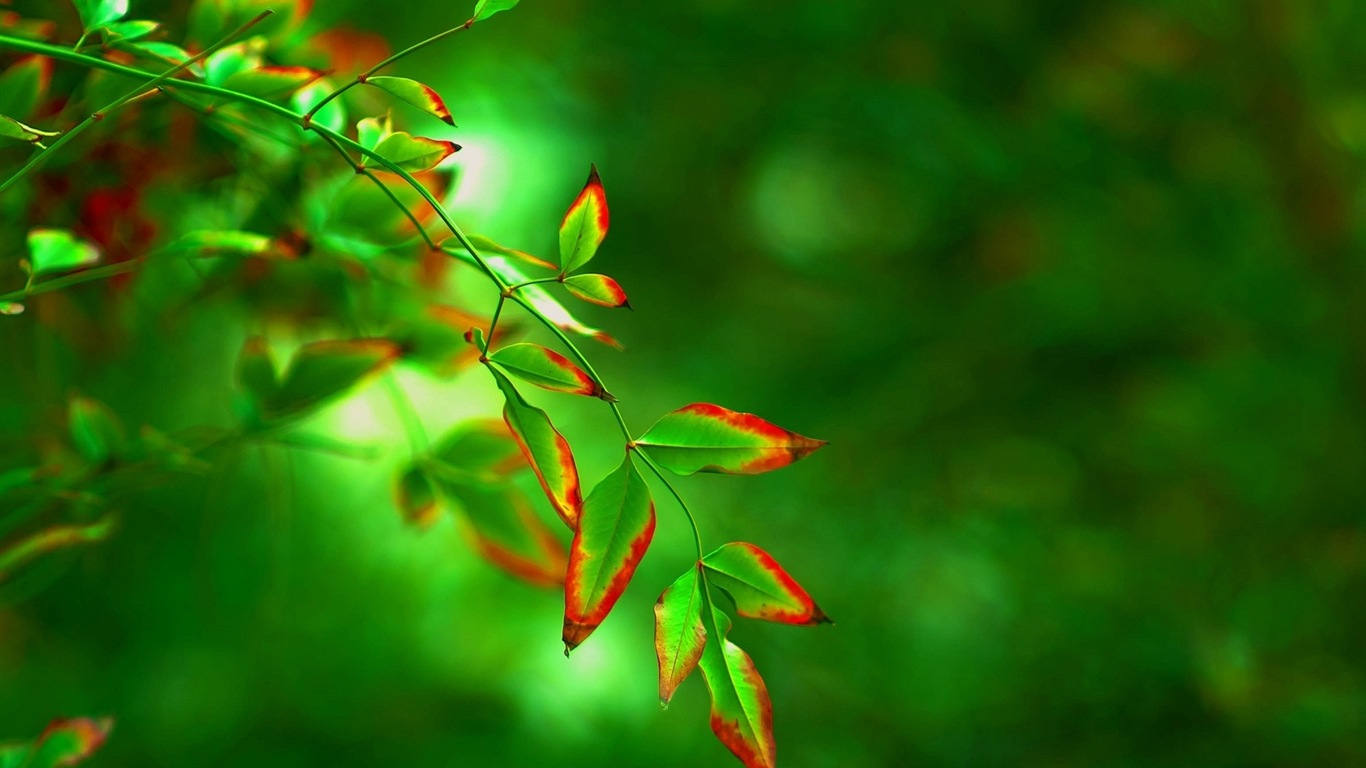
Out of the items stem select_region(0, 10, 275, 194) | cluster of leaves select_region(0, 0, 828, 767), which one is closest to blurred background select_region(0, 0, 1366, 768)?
cluster of leaves select_region(0, 0, 828, 767)

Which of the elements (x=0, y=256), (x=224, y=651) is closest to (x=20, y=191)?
(x=0, y=256)

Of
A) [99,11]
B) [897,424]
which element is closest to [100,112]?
[99,11]

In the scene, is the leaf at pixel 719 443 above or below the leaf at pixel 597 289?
below

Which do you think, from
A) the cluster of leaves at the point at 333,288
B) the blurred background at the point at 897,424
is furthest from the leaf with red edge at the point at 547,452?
the blurred background at the point at 897,424

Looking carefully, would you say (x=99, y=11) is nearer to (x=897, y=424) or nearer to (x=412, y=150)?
(x=412, y=150)

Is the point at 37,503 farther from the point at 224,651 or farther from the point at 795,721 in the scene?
the point at 795,721

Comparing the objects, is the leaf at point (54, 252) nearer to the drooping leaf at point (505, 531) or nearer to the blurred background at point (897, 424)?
the drooping leaf at point (505, 531)
